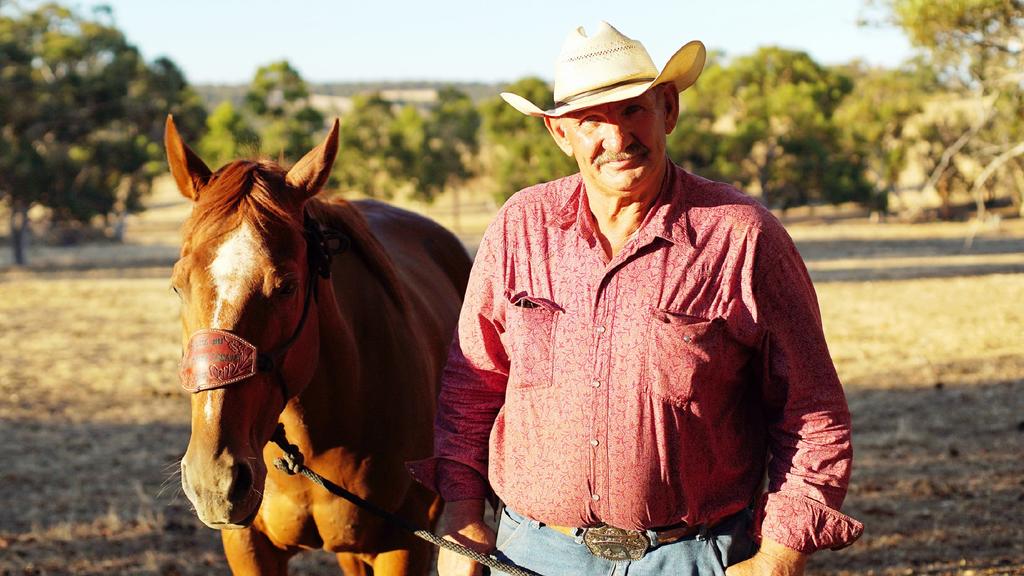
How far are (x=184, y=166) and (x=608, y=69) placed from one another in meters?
1.27

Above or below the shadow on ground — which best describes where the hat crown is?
above

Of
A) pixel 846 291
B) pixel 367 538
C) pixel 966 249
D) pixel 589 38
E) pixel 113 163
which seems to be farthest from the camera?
pixel 113 163

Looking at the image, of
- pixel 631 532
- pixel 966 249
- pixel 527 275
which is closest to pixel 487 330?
pixel 527 275

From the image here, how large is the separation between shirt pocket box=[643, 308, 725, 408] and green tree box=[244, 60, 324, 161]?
33.5m

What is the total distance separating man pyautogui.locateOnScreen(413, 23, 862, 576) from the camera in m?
2.20

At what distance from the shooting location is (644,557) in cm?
231

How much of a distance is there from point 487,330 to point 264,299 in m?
0.59

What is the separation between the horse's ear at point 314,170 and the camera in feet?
9.67

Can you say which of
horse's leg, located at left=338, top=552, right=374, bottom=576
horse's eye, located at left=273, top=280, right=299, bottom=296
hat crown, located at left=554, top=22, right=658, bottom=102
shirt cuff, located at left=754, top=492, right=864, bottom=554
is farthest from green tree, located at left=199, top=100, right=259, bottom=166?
shirt cuff, located at left=754, top=492, right=864, bottom=554

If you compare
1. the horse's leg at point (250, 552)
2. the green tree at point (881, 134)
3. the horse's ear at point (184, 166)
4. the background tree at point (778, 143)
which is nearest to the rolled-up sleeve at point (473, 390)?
the horse's ear at point (184, 166)

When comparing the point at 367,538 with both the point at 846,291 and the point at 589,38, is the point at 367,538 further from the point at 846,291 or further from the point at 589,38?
the point at 846,291

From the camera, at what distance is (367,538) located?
11.3 feet

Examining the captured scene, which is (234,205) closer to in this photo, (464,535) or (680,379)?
(464,535)

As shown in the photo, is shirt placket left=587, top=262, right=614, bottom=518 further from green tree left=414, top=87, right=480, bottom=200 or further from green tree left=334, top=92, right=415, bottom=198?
green tree left=414, top=87, right=480, bottom=200
